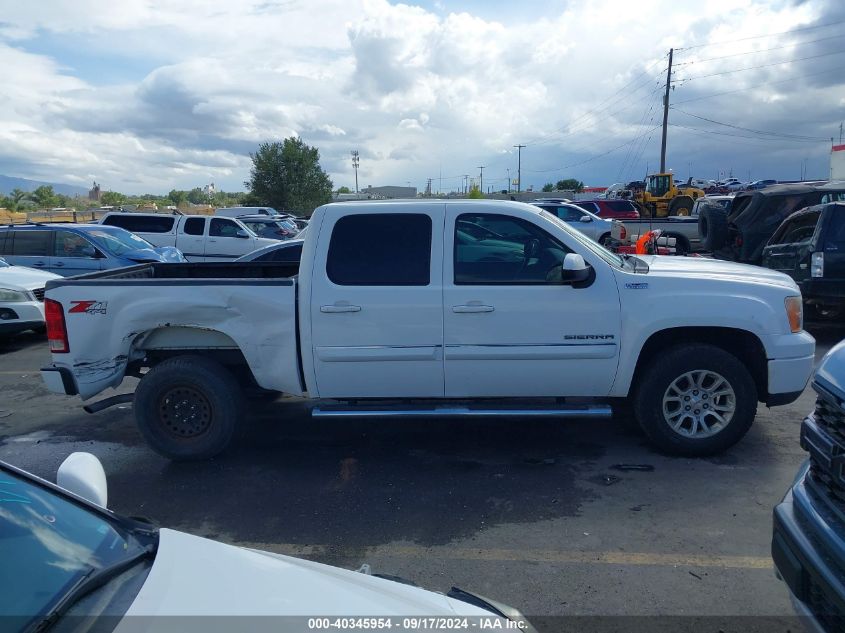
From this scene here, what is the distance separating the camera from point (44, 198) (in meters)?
59.6

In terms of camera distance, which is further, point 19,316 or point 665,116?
point 665,116

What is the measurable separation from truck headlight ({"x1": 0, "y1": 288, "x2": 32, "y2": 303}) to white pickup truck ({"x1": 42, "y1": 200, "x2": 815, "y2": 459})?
18.5 ft

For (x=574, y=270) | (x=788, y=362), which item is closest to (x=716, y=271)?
(x=788, y=362)

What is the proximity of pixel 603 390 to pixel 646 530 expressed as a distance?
125cm

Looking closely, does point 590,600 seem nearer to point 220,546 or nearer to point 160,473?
point 220,546

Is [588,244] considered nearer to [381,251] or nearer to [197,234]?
[381,251]

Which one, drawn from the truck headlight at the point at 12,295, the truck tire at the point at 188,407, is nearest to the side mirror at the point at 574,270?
the truck tire at the point at 188,407

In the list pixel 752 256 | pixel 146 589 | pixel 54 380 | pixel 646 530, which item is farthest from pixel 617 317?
pixel 752 256

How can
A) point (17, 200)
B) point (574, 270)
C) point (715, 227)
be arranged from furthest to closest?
point (17, 200)
point (715, 227)
point (574, 270)

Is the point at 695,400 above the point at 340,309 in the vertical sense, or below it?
below

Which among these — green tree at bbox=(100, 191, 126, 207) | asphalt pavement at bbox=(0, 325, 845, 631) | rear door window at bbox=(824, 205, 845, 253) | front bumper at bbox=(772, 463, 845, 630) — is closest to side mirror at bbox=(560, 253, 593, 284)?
asphalt pavement at bbox=(0, 325, 845, 631)

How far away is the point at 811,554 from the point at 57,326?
5.19 m

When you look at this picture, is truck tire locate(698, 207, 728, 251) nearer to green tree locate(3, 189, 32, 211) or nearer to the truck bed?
the truck bed

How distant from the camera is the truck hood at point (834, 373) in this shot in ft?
8.74
